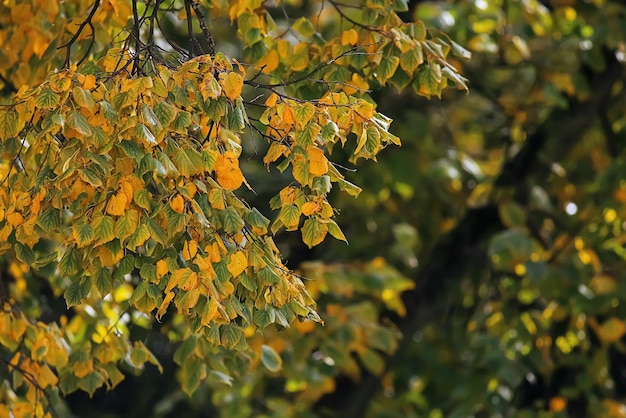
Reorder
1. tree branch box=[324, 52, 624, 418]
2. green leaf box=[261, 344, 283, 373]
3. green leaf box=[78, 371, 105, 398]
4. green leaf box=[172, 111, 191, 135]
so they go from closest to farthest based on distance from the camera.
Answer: green leaf box=[172, 111, 191, 135]
green leaf box=[78, 371, 105, 398]
green leaf box=[261, 344, 283, 373]
tree branch box=[324, 52, 624, 418]

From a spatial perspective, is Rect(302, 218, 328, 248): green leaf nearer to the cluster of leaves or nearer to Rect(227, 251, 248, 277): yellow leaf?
the cluster of leaves

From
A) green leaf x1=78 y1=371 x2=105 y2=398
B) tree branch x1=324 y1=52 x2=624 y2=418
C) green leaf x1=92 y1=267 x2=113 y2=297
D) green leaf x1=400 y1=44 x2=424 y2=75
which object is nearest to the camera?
green leaf x1=92 y1=267 x2=113 y2=297

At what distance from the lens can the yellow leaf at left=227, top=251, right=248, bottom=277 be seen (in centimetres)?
217

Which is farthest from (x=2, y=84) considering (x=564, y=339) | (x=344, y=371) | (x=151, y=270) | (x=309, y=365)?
(x=564, y=339)

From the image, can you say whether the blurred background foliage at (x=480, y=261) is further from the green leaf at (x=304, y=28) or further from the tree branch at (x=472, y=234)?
the green leaf at (x=304, y=28)

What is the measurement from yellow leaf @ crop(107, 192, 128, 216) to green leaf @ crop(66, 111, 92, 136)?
12 cm

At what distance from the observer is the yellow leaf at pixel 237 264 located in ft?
7.12

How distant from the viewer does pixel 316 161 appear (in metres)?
2.19

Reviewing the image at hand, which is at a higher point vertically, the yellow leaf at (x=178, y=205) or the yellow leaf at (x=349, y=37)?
the yellow leaf at (x=178, y=205)

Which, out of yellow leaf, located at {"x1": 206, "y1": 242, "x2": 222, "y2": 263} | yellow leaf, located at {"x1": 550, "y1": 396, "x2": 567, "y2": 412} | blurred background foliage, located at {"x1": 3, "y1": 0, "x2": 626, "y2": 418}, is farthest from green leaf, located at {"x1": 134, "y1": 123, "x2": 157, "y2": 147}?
yellow leaf, located at {"x1": 550, "y1": 396, "x2": 567, "y2": 412}

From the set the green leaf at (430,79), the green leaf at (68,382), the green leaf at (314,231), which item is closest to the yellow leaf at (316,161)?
the green leaf at (314,231)

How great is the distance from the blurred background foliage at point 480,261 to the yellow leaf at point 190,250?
7.18ft

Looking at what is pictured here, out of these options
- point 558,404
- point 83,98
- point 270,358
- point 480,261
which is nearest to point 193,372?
point 270,358

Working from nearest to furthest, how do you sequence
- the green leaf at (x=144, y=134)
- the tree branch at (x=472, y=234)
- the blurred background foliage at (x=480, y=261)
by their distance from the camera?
1. the green leaf at (x=144, y=134)
2. the blurred background foliage at (x=480, y=261)
3. the tree branch at (x=472, y=234)
